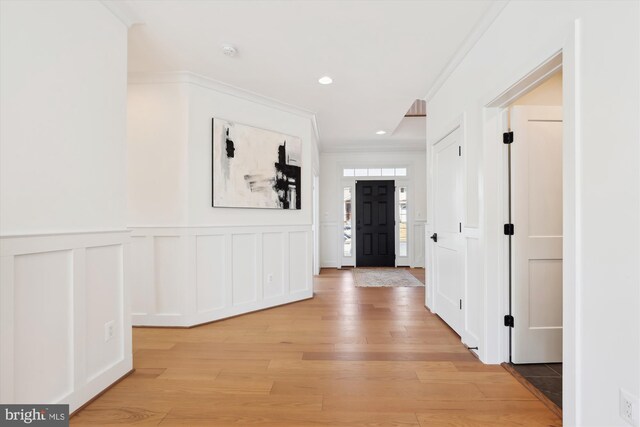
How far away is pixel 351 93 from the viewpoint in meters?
3.58

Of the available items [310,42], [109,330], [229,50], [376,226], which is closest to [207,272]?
[109,330]

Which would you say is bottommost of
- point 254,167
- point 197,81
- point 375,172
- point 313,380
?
point 313,380

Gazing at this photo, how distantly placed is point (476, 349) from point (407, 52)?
2.50 m

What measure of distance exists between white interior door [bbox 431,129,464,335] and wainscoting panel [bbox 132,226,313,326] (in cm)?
184

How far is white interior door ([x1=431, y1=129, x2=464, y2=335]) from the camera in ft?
9.02

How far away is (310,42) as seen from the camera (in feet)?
8.25

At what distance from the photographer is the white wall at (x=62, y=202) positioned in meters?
1.39

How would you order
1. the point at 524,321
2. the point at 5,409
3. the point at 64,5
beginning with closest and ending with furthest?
the point at 5,409 → the point at 64,5 → the point at 524,321

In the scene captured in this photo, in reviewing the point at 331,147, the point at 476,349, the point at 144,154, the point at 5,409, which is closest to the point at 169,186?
A: the point at 144,154

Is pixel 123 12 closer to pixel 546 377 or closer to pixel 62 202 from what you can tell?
pixel 62 202

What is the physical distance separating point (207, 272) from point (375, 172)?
4652 mm
